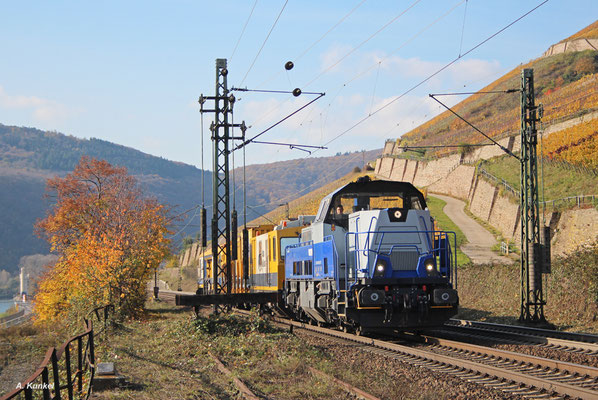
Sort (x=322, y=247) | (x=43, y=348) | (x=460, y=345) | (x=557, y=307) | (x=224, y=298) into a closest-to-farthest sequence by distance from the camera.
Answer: (x=460, y=345) < (x=322, y=247) < (x=224, y=298) < (x=557, y=307) < (x=43, y=348)

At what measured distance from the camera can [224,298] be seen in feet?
60.4

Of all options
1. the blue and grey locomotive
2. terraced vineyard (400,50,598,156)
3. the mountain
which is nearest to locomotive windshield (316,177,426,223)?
the blue and grey locomotive

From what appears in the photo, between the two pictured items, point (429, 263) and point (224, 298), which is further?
point (224, 298)

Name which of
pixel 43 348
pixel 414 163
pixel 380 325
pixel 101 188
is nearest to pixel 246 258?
pixel 43 348

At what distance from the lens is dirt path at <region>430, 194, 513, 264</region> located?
3572cm

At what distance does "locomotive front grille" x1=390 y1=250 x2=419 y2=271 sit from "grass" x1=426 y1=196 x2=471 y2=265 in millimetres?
18883

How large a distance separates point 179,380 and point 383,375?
11.8ft

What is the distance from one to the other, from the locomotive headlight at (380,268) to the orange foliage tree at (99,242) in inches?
651

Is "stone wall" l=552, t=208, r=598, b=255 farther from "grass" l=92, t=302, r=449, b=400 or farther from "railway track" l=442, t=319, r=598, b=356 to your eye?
"grass" l=92, t=302, r=449, b=400

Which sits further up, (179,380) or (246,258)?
(246,258)

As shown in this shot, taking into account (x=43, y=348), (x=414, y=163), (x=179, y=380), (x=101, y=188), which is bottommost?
(x=43, y=348)

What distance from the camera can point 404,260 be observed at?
1502 cm

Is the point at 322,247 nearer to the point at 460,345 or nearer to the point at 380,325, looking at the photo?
the point at 380,325

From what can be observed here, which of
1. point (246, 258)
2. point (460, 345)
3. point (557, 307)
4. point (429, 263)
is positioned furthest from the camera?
point (246, 258)
